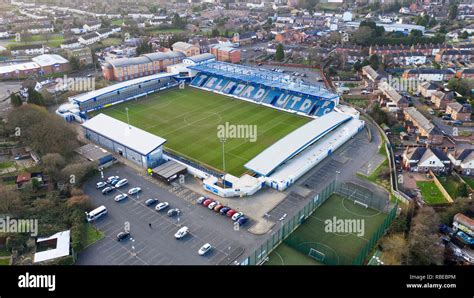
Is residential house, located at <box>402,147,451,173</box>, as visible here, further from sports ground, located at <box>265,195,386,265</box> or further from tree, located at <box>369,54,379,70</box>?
tree, located at <box>369,54,379,70</box>

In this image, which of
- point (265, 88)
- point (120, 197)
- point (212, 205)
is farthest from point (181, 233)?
point (265, 88)

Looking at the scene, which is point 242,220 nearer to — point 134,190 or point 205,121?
point 134,190

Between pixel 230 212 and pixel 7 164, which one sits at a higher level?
pixel 230 212

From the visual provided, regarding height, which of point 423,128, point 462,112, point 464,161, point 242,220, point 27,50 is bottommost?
point 242,220

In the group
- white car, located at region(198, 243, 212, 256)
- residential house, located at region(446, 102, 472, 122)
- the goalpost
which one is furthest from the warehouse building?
residential house, located at region(446, 102, 472, 122)

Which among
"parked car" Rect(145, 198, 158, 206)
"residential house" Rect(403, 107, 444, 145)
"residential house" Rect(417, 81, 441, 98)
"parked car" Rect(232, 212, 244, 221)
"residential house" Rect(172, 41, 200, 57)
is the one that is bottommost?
"parked car" Rect(145, 198, 158, 206)

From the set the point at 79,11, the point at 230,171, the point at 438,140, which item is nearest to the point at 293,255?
the point at 230,171

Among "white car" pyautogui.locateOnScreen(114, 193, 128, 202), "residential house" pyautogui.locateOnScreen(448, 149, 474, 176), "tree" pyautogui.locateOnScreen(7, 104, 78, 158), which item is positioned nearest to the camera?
"white car" pyautogui.locateOnScreen(114, 193, 128, 202)
